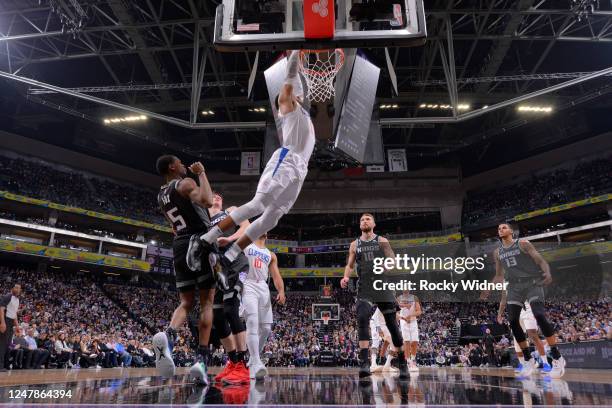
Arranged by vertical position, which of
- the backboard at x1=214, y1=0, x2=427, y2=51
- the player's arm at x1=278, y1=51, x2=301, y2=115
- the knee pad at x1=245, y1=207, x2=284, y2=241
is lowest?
the knee pad at x1=245, y1=207, x2=284, y2=241

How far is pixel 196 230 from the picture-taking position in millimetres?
4148

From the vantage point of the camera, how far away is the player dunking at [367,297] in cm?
569

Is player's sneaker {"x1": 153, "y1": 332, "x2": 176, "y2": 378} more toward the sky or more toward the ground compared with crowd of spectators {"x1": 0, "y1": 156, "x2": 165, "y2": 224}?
more toward the ground

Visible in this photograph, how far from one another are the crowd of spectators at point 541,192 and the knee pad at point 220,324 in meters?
29.1

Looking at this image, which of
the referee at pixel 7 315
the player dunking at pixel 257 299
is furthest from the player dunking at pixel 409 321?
the referee at pixel 7 315

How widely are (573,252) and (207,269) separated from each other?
2876cm

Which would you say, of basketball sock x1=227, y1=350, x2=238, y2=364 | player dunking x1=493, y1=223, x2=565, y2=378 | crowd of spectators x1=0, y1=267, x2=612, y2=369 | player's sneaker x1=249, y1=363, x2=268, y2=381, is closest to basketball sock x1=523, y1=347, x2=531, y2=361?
player dunking x1=493, y1=223, x2=565, y2=378

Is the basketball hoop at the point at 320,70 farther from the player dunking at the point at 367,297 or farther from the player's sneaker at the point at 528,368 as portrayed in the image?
the player's sneaker at the point at 528,368

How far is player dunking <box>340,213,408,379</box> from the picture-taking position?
18.7 feet

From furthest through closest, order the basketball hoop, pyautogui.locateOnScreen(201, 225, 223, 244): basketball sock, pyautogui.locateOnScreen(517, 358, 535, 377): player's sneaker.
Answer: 1. the basketball hoop
2. pyautogui.locateOnScreen(517, 358, 535, 377): player's sneaker
3. pyautogui.locateOnScreen(201, 225, 223, 244): basketball sock

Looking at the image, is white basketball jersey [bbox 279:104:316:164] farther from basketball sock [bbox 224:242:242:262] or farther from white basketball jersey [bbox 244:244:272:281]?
white basketball jersey [bbox 244:244:272:281]

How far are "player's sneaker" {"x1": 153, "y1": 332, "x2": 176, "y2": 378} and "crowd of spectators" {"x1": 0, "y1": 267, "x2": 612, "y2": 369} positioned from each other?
10.1m

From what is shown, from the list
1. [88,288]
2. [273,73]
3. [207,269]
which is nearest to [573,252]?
[273,73]

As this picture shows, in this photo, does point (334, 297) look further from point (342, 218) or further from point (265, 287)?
point (265, 287)
